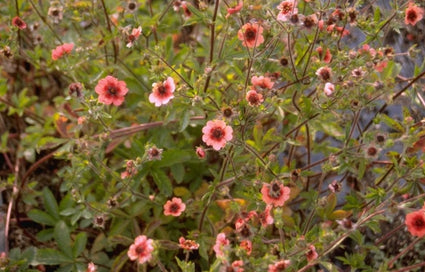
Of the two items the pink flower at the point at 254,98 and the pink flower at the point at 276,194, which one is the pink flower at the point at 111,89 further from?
the pink flower at the point at 276,194

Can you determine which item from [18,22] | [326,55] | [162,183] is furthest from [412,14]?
[18,22]

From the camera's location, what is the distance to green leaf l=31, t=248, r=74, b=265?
207 cm

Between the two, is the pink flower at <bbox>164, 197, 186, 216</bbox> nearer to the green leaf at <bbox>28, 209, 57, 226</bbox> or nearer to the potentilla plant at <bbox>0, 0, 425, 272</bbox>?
the potentilla plant at <bbox>0, 0, 425, 272</bbox>

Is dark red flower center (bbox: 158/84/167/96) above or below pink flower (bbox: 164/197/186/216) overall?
above

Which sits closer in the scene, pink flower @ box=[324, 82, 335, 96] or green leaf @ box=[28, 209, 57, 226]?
pink flower @ box=[324, 82, 335, 96]

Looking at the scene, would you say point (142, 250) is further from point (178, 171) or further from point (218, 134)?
point (178, 171)

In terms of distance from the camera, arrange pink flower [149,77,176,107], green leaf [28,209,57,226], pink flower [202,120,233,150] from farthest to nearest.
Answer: green leaf [28,209,57,226], pink flower [149,77,176,107], pink flower [202,120,233,150]

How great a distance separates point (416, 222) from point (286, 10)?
30.5 inches

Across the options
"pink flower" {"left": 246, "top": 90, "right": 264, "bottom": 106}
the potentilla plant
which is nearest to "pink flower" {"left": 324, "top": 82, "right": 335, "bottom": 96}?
the potentilla plant

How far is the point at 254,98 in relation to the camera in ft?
5.36

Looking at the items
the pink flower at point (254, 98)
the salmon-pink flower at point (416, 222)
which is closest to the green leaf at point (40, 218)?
the pink flower at point (254, 98)

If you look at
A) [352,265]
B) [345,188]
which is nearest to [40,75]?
[345,188]

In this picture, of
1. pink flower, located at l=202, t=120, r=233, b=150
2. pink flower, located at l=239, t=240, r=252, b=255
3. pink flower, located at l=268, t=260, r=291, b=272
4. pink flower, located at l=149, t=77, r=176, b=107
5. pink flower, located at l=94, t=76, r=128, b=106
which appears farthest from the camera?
pink flower, located at l=94, t=76, r=128, b=106

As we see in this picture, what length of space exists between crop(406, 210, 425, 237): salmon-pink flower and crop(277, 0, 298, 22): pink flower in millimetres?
689
